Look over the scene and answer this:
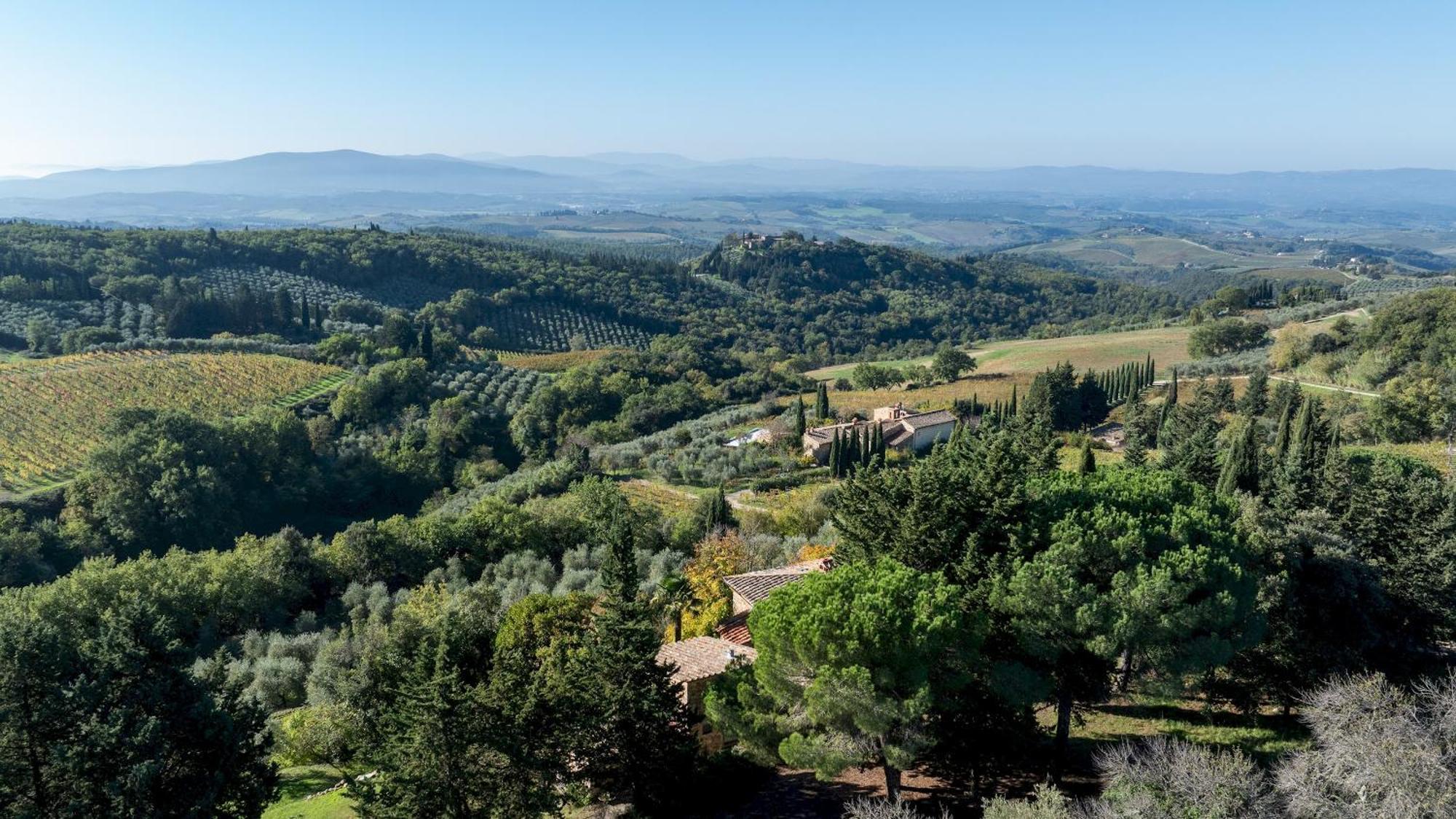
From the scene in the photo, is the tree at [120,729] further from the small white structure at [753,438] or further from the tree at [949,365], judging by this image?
the tree at [949,365]

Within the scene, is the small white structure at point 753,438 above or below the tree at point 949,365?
below

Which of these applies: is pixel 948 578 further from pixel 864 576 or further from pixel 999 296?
pixel 999 296

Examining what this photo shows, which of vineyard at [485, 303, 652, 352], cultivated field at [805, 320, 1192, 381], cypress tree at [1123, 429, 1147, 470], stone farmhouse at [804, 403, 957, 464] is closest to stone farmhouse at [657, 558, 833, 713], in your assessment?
cypress tree at [1123, 429, 1147, 470]

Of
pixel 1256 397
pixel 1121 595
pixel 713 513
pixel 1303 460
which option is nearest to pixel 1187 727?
pixel 1121 595

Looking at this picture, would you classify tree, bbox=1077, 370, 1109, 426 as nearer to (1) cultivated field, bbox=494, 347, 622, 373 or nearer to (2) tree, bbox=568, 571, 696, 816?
(1) cultivated field, bbox=494, 347, 622, 373

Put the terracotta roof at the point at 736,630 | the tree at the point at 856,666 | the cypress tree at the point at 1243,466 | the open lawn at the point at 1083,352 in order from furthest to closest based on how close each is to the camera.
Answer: the open lawn at the point at 1083,352 → the cypress tree at the point at 1243,466 → the terracotta roof at the point at 736,630 → the tree at the point at 856,666

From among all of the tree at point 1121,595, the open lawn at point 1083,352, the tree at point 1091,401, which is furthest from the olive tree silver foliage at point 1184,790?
the open lawn at point 1083,352

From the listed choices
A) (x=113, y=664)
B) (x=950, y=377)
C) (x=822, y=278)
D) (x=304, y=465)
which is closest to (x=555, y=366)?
(x=304, y=465)
